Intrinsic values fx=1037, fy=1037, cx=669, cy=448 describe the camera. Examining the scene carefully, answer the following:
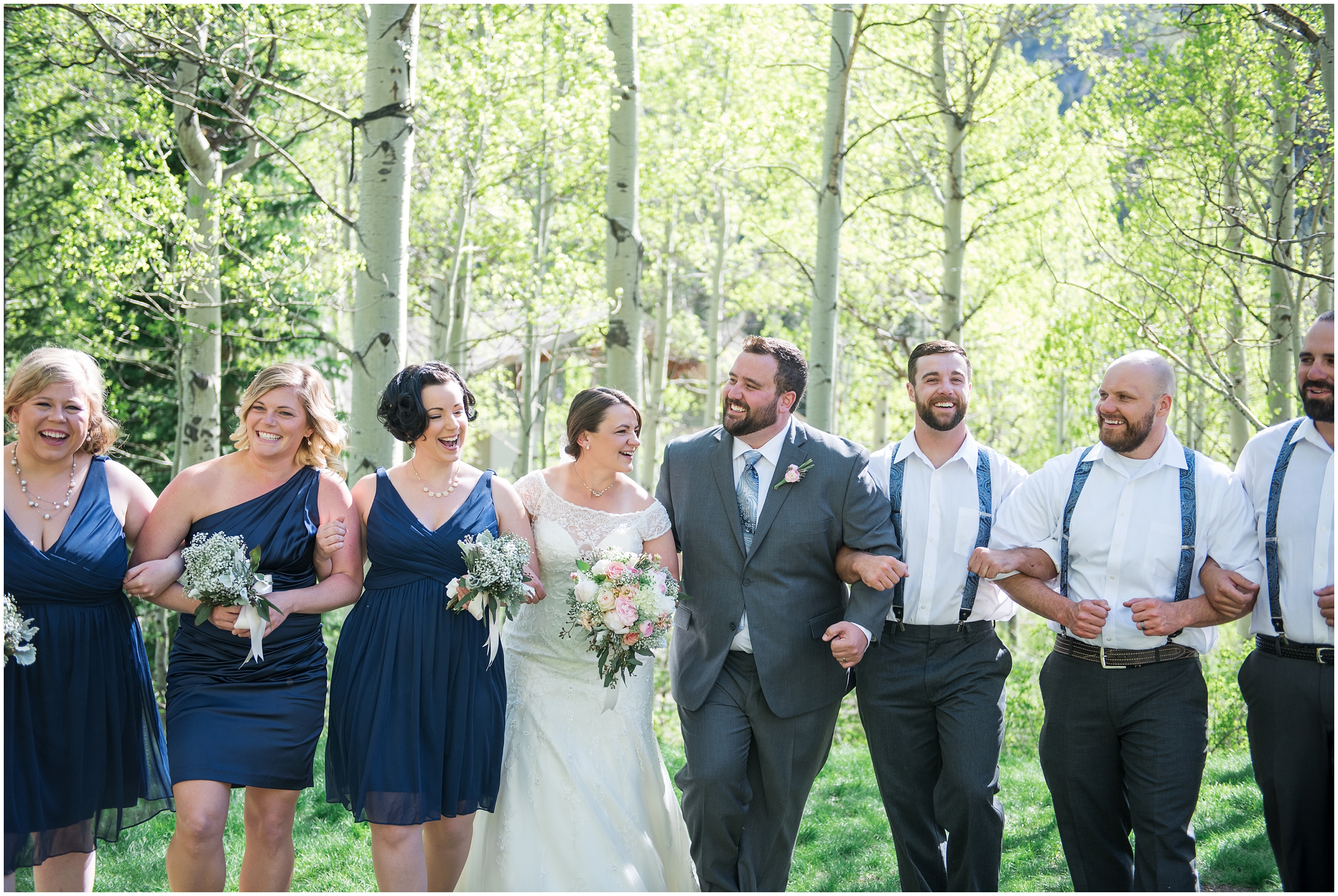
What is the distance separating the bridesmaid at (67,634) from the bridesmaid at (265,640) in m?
0.18

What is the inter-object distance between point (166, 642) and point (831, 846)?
6.68m

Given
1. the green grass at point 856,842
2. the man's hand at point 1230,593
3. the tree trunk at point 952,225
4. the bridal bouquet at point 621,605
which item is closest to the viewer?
the man's hand at point 1230,593

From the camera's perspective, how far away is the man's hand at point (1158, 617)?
3896 mm

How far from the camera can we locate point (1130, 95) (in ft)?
34.0

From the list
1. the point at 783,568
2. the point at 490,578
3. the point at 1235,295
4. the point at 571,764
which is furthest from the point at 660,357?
the point at 490,578

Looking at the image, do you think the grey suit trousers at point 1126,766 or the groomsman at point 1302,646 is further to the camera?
the grey suit trousers at point 1126,766

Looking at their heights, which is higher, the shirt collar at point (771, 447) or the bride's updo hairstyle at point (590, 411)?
the bride's updo hairstyle at point (590, 411)

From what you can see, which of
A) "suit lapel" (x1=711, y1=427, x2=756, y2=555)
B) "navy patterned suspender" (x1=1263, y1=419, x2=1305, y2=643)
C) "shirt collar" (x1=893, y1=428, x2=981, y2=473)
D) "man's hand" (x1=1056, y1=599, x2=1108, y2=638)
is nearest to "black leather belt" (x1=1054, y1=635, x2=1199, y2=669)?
"man's hand" (x1=1056, y1=599, x2=1108, y2=638)

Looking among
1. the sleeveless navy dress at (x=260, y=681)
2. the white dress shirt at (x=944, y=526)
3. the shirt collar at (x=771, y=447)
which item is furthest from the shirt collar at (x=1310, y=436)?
the sleeveless navy dress at (x=260, y=681)

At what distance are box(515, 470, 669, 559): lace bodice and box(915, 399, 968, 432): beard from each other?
1.24m

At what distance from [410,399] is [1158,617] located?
3.02m

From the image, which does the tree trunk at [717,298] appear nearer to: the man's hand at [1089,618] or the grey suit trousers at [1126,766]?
the grey suit trousers at [1126,766]

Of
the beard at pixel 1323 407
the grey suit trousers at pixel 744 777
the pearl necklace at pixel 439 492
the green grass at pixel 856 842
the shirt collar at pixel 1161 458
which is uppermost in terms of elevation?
the beard at pixel 1323 407

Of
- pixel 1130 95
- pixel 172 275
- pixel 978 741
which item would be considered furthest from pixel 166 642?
pixel 1130 95
